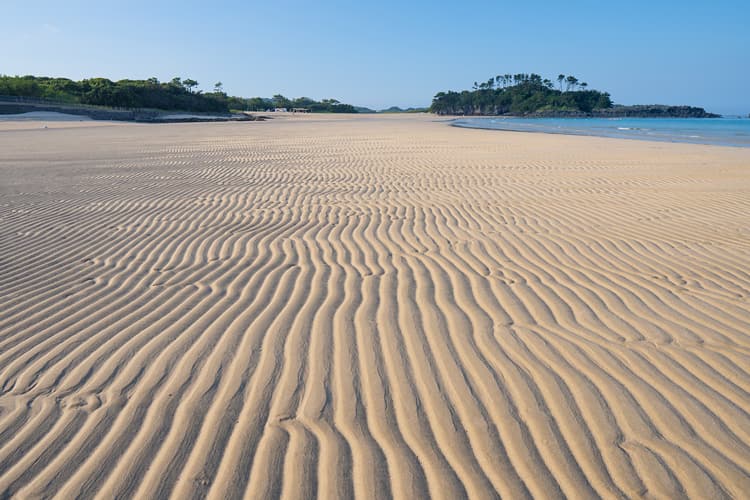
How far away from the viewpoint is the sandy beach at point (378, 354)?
8.15ft

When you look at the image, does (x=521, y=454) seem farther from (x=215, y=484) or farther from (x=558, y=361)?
(x=215, y=484)

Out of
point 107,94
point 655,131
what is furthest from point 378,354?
point 107,94

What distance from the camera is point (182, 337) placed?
3.91 meters

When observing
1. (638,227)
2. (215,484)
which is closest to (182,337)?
(215,484)

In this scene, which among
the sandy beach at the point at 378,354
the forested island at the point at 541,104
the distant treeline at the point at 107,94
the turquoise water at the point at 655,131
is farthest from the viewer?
the forested island at the point at 541,104

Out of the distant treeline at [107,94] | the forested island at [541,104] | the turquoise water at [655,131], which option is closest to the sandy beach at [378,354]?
the turquoise water at [655,131]

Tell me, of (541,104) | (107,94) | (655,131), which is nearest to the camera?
(655,131)

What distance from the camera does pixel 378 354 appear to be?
3650 mm

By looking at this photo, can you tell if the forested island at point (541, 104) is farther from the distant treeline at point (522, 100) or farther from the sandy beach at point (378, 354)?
the sandy beach at point (378, 354)

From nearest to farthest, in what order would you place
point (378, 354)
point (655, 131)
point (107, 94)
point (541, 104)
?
point (378, 354)
point (655, 131)
point (107, 94)
point (541, 104)

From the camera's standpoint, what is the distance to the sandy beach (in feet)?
8.15

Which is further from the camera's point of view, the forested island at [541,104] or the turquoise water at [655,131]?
the forested island at [541,104]

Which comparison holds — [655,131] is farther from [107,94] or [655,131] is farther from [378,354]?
[107,94]

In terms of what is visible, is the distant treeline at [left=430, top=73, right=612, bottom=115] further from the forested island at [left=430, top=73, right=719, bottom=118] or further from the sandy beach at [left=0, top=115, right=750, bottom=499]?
the sandy beach at [left=0, top=115, right=750, bottom=499]
